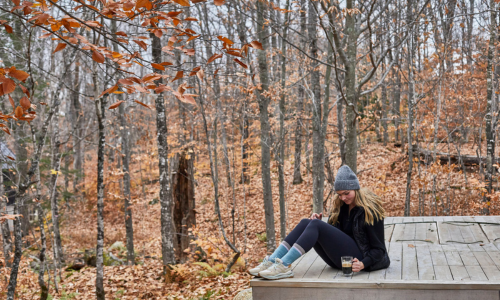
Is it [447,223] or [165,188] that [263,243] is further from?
[447,223]

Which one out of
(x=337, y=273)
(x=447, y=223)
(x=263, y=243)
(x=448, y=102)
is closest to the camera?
(x=337, y=273)

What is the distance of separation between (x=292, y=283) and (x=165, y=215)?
16.3 feet

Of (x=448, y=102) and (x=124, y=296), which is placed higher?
(x=448, y=102)

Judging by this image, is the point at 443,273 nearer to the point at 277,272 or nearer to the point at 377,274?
the point at 377,274

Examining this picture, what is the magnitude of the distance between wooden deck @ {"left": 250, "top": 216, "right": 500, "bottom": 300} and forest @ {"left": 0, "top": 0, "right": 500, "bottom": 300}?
6.73 ft

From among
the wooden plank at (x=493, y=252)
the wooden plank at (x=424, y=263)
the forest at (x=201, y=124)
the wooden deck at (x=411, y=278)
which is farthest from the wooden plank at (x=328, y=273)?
the forest at (x=201, y=124)

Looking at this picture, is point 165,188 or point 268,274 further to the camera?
point 165,188

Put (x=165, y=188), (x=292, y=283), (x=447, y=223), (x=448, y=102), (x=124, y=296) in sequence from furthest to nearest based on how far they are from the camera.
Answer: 1. (x=448, y=102)
2. (x=165, y=188)
3. (x=124, y=296)
4. (x=447, y=223)
5. (x=292, y=283)

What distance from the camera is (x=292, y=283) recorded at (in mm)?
3562

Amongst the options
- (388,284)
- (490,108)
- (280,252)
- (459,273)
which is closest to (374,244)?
(388,284)

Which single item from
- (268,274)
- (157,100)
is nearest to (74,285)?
(157,100)

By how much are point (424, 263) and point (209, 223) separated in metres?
10.3

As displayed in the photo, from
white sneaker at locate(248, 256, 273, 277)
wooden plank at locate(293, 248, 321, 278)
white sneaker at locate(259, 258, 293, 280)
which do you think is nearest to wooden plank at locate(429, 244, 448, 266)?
wooden plank at locate(293, 248, 321, 278)

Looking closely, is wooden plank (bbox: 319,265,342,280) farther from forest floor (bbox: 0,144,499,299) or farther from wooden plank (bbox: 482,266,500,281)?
forest floor (bbox: 0,144,499,299)
